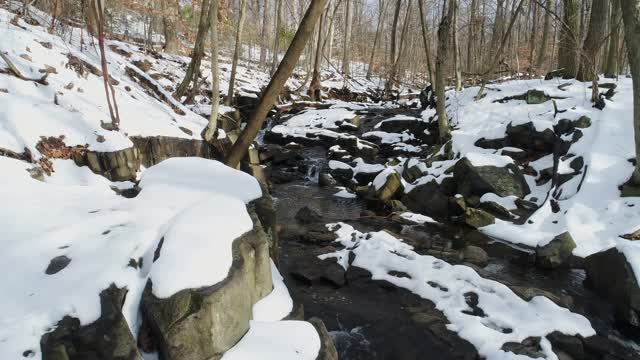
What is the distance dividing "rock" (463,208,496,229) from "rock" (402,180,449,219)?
77 cm

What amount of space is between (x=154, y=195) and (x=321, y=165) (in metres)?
9.41

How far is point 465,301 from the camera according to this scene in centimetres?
536

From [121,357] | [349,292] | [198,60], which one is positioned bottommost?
[349,292]

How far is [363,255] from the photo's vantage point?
22.2ft

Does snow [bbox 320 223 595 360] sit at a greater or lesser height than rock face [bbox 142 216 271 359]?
lesser

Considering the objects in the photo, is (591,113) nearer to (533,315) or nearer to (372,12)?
(533,315)

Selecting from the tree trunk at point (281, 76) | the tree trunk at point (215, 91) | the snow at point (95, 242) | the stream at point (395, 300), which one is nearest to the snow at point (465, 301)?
the stream at point (395, 300)

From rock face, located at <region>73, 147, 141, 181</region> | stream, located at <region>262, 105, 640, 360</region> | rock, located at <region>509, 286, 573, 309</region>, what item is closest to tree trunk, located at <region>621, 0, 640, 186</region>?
stream, located at <region>262, 105, 640, 360</region>

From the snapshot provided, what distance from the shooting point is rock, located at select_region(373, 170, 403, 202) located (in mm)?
9992

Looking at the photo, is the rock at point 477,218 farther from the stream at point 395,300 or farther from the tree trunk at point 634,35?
the tree trunk at point 634,35

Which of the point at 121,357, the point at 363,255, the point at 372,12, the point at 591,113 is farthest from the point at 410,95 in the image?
the point at 372,12

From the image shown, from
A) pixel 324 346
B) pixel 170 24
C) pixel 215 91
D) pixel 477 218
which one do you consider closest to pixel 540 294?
pixel 477 218

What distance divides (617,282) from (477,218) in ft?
10.1

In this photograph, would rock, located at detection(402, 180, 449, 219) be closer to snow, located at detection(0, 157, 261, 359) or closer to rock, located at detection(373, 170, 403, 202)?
rock, located at detection(373, 170, 403, 202)
